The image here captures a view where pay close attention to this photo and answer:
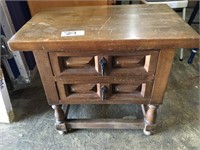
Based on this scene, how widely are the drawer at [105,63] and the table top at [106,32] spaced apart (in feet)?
0.18

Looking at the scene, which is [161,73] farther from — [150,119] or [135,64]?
[150,119]

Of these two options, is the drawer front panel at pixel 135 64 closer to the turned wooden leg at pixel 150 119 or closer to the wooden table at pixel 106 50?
the wooden table at pixel 106 50

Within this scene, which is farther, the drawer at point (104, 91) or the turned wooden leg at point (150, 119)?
the turned wooden leg at point (150, 119)

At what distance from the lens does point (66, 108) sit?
3.67 feet

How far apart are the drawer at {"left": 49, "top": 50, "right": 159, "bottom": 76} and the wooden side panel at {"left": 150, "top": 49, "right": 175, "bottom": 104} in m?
0.02

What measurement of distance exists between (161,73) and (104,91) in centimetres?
26

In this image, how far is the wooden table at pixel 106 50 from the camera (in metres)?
0.67

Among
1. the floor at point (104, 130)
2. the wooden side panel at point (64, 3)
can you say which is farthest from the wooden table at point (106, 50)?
the wooden side panel at point (64, 3)

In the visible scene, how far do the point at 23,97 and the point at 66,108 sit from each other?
416mm

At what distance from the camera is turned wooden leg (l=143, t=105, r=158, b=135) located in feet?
3.04

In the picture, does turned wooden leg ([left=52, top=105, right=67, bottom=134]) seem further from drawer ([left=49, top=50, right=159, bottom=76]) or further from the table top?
the table top

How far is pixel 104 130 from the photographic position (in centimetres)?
107

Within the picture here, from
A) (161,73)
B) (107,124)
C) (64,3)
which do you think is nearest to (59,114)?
(107,124)

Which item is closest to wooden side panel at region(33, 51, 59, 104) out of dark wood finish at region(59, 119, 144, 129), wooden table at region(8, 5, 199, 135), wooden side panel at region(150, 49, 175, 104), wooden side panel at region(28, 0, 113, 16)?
wooden table at region(8, 5, 199, 135)
